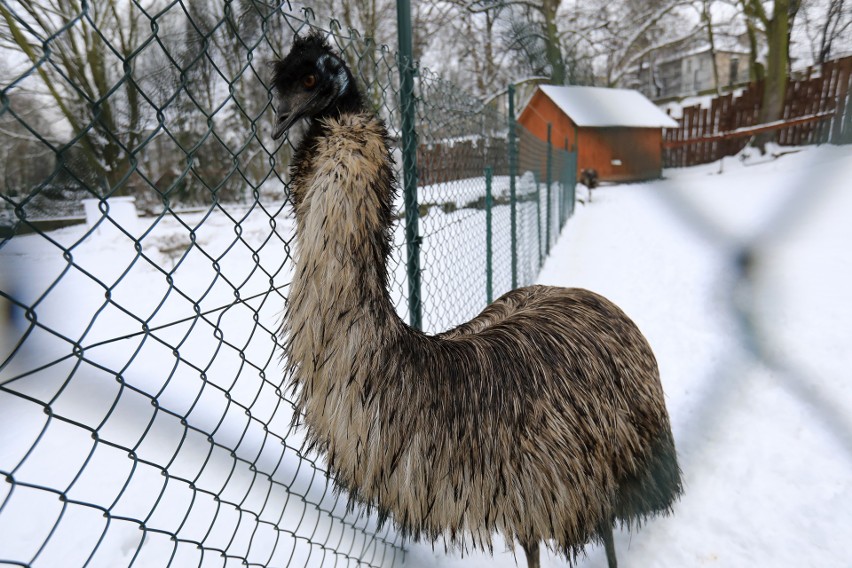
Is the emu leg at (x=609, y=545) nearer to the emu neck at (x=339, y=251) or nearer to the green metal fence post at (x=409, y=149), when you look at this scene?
the green metal fence post at (x=409, y=149)

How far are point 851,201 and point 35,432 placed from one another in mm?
3384

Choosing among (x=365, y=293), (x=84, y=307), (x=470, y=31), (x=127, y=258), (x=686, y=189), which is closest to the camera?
(x=686, y=189)

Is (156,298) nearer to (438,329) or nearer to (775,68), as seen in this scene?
(438,329)

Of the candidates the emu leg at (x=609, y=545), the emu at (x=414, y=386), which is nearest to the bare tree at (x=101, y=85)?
the emu at (x=414, y=386)

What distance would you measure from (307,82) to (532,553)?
1.64 meters

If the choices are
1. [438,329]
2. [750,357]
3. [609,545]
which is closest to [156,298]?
[438,329]

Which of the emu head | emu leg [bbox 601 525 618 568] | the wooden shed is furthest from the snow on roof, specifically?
emu leg [bbox 601 525 618 568]

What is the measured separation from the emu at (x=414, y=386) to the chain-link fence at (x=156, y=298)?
0.22 metres

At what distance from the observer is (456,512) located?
140cm

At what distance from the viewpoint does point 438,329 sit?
406cm

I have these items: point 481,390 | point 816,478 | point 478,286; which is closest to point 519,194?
point 478,286

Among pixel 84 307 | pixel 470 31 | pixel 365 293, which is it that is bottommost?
pixel 84 307

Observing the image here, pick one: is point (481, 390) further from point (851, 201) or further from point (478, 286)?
point (478, 286)

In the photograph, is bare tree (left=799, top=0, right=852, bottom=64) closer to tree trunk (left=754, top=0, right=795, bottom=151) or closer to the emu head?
tree trunk (left=754, top=0, right=795, bottom=151)
